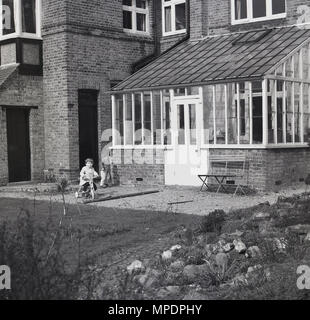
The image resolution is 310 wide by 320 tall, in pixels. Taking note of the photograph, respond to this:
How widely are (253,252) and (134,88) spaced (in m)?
11.1

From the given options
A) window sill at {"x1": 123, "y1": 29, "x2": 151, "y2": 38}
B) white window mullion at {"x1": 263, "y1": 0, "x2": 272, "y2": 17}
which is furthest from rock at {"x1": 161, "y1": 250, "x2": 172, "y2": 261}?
window sill at {"x1": 123, "y1": 29, "x2": 151, "y2": 38}

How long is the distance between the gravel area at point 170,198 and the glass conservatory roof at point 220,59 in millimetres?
3077

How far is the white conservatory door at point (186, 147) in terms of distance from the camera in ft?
53.1

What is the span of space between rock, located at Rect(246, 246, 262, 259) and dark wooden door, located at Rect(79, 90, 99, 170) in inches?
462

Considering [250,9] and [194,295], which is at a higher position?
[250,9]

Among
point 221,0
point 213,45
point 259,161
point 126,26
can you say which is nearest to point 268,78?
point 259,161

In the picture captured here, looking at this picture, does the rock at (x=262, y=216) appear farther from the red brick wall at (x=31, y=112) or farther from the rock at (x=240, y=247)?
the red brick wall at (x=31, y=112)

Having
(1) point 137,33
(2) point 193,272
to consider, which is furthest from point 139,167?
(2) point 193,272

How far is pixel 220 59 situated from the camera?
16.7 m

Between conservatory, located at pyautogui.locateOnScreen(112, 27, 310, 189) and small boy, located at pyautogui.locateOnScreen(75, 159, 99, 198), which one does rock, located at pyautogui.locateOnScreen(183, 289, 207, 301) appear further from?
conservatory, located at pyautogui.locateOnScreen(112, 27, 310, 189)

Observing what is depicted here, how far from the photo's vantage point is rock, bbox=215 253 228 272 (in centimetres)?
646

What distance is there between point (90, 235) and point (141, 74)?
10.1 m

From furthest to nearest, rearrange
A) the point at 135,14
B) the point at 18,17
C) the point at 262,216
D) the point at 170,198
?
1. the point at 135,14
2. the point at 18,17
3. the point at 170,198
4. the point at 262,216

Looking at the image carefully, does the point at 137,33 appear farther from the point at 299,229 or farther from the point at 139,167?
the point at 299,229
